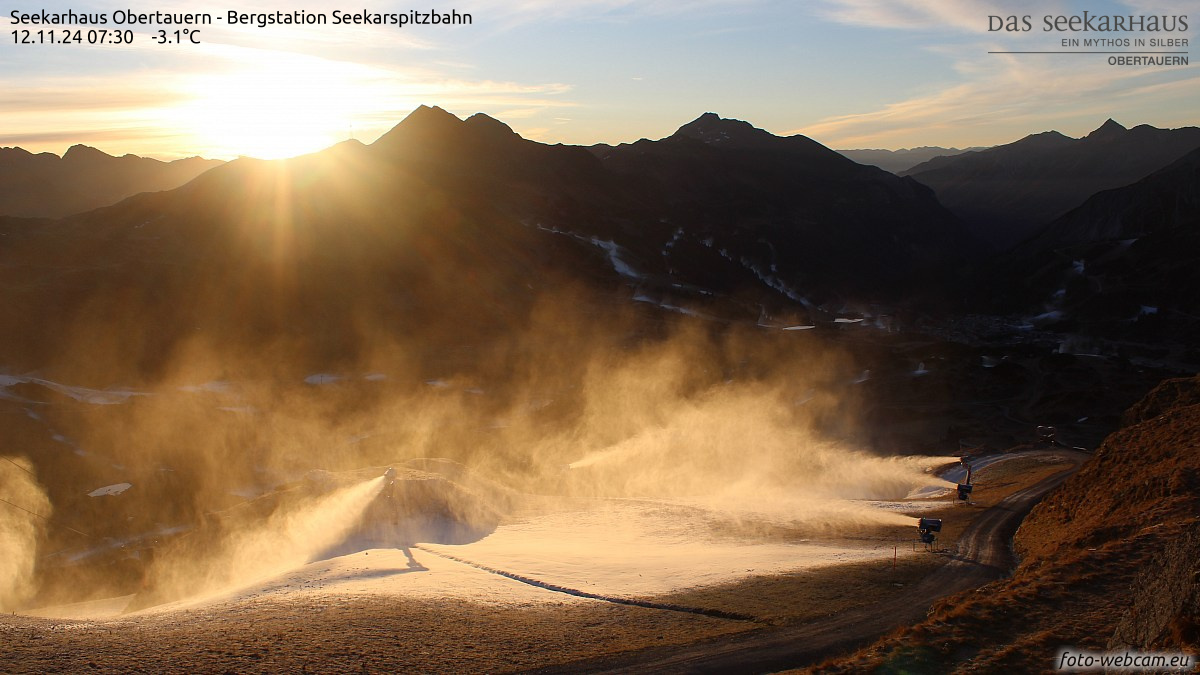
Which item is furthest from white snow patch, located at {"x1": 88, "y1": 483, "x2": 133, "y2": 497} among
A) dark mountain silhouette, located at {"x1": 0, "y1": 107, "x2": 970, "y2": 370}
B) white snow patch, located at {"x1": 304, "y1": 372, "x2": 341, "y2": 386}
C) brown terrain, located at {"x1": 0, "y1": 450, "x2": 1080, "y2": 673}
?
brown terrain, located at {"x1": 0, "y1": 450, "x2": 1080, "y2": 673}

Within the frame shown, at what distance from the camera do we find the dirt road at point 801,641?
21266mm

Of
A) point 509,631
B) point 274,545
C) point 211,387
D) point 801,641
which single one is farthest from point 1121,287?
point 509,631

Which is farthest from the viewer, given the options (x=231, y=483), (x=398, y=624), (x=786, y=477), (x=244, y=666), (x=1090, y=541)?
(x=231, y=483)

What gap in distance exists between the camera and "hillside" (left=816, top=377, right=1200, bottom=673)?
1426cm

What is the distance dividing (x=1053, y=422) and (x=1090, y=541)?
6875 centimetres

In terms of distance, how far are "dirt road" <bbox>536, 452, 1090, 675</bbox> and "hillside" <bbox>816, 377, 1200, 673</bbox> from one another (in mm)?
2155

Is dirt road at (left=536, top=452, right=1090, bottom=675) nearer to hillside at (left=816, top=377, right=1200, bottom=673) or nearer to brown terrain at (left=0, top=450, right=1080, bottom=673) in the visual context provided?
brown terrain at (left=0, top=450, right=1080, bottom=673)

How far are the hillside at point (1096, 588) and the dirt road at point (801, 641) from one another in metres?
2.16

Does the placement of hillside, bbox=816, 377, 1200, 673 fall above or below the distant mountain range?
below

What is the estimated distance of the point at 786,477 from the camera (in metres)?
61.8

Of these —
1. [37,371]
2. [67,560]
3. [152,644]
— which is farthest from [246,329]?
[152,644]

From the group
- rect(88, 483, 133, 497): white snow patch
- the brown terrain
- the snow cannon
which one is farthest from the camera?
rect(88, 483, 133, 497): white snow patch

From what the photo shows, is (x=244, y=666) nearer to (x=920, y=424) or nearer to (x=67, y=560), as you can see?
(x=67, y=560)

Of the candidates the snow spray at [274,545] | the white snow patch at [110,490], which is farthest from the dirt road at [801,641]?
the white snow patch at [110,490]
